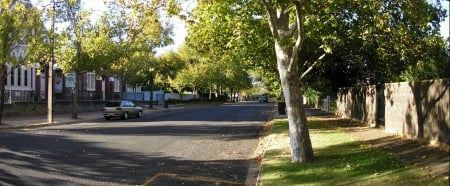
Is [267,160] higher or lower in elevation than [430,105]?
lower

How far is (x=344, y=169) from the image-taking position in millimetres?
9875

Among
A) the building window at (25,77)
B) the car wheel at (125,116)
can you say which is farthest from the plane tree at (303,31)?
the building window at (25,77)

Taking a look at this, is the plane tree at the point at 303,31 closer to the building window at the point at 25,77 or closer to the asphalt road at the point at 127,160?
the asphalt road at the point at 127,160

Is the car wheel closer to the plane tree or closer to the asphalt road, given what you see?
the plane tree

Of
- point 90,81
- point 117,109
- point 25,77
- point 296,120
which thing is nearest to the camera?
point 296,120

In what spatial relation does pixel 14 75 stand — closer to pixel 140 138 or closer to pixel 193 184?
pixel 140 138

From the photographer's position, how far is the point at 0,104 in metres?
26.6

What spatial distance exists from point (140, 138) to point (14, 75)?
2809 cm

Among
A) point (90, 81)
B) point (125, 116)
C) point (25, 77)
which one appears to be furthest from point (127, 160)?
point (90, 81)

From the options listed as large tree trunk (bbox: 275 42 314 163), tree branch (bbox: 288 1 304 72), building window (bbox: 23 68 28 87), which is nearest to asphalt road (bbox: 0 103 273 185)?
large tree trunk (bbox: 275 42 314 163)

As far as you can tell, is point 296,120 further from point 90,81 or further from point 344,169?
point 90,81

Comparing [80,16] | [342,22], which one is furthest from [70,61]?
[342,22]

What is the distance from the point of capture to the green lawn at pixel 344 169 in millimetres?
8523

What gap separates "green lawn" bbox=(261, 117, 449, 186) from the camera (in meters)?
8.52
